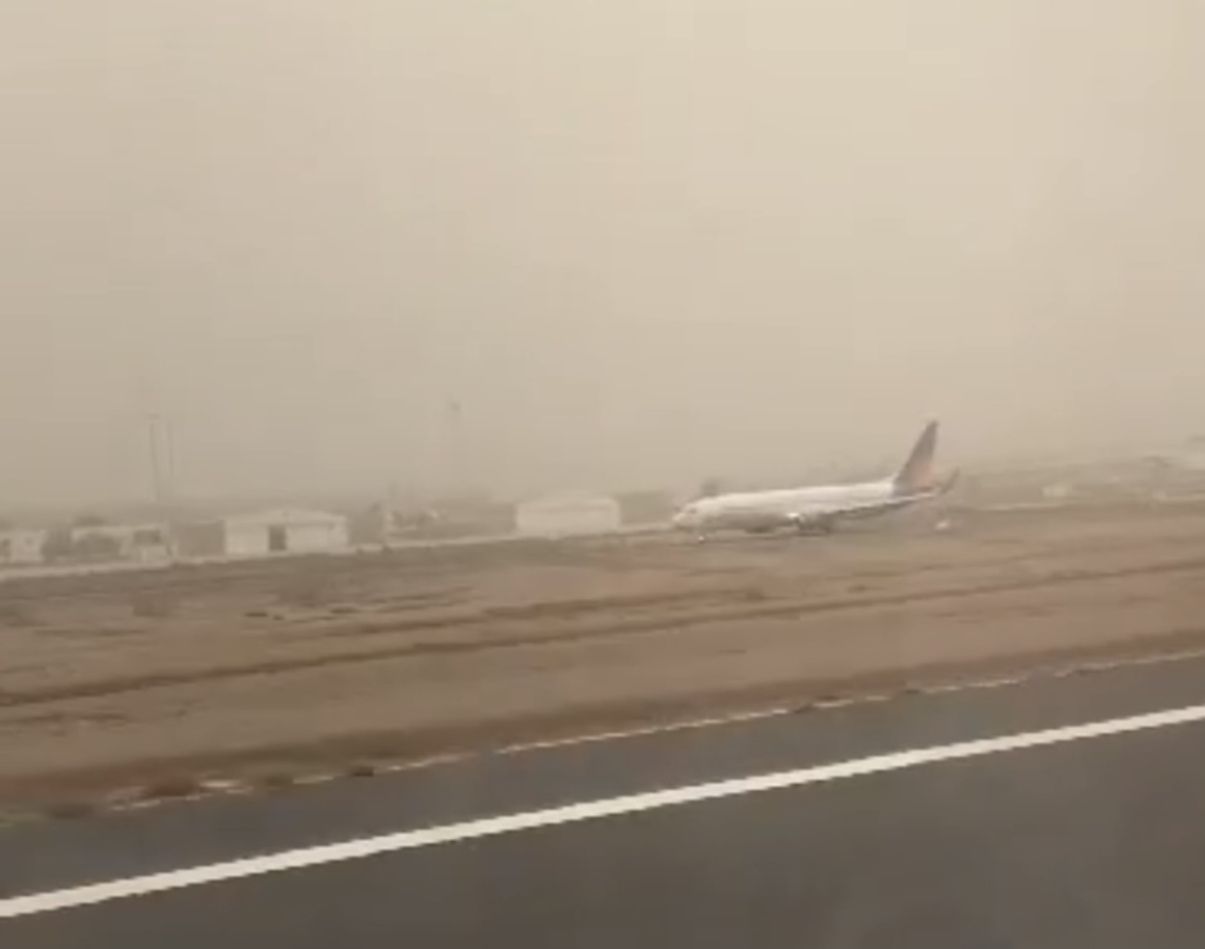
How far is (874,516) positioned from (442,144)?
0.50 meters

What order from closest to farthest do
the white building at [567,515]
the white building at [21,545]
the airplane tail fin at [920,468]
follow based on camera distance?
the white building at [21,545] < the white building at [567,515] < the airplane tail fin at [920,468]

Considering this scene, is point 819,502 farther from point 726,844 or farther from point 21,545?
point 21,545

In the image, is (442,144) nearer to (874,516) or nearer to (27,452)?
(27,452)

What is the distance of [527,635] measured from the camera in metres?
1.32

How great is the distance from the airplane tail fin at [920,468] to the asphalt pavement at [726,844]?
0.64 ft

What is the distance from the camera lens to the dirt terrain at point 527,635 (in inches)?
45.4

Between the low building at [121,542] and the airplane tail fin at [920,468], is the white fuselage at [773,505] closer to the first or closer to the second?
the airplane tail fin at [920,468]

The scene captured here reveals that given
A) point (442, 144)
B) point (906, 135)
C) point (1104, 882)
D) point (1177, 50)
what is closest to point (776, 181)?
point (906, 135)

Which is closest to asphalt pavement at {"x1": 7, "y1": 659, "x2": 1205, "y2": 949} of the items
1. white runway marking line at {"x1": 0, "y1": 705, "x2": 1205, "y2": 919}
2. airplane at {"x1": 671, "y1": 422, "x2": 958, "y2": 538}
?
white runway marking line at {"x1": 0, "y1": 705, "x2": 1205, "y2": 919}

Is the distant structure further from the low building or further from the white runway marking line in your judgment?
the white runway marking line

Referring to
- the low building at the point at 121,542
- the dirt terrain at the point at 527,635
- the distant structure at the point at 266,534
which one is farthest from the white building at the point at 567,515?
the low building at the point at 121,542

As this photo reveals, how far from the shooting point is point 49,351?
1.14 metres

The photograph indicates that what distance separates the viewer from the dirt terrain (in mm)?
1153

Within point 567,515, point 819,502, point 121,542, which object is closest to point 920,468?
point 819,502
